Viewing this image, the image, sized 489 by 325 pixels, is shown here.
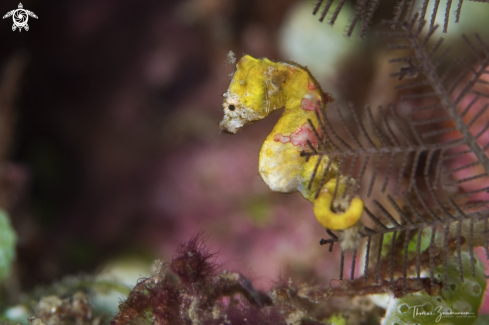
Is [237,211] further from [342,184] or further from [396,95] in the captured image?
[342,184]

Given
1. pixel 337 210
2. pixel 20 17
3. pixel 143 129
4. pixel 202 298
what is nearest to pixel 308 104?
pixel 337 210

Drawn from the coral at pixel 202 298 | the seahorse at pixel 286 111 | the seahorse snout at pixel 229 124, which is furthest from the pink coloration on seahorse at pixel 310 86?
the coral at pixel 202 298

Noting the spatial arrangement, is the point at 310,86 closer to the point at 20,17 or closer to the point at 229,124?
the point at 229,124

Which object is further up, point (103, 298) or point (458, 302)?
point (103, 298)

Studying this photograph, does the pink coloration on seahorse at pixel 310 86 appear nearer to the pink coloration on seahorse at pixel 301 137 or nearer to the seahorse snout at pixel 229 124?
the pink coloration on seahorse at pixel 301 137

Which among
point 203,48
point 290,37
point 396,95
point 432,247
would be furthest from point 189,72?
point 432,247

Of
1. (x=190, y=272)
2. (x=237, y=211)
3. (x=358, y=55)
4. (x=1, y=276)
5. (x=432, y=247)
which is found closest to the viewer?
(x=432, y=247)
